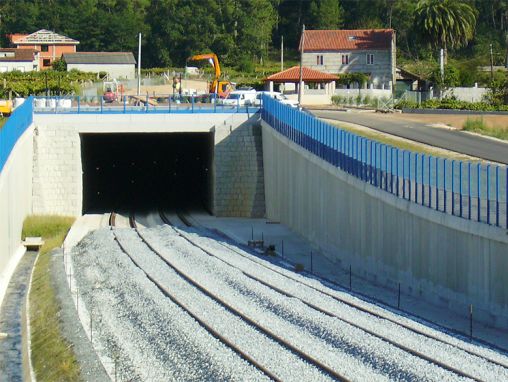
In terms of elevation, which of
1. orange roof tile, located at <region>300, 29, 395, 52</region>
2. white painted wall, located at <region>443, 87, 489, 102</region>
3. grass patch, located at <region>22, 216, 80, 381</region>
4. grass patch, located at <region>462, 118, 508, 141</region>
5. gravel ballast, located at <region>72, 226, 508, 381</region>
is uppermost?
orange roof tile, located at <region>300, 29, 395, 52</region>

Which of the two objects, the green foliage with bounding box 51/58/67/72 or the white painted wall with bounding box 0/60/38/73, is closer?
the green foliage with bounding box 51/58/67/72

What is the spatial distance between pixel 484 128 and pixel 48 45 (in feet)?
310

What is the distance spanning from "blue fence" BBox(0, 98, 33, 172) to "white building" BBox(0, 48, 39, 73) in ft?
269

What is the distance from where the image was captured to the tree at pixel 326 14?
150 metres

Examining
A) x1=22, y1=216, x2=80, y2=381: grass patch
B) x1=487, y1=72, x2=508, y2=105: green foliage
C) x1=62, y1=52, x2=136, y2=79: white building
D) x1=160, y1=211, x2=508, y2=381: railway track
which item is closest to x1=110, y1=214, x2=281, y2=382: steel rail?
x1=160, y1=211, x2=508, y2=381: railway track

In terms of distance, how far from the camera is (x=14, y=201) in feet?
158

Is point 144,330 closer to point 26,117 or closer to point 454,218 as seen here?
point 454,218

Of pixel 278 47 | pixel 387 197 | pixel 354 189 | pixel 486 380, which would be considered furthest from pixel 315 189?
pixel 278 47

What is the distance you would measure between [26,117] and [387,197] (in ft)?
78.8

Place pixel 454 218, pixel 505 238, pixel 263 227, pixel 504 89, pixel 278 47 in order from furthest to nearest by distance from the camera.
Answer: pixel 278 47 → pixel 504 89 → pixel 263 227 → pixel 454 218 → pixel 505 238

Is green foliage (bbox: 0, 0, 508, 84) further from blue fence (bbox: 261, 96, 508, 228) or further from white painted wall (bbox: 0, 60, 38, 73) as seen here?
blue fence (bbox: 261, 96, 508, 228)

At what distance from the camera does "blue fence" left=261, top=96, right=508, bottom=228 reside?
100ft

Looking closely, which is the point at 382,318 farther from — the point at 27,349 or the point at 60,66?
the point at 60,66

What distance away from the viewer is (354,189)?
40.2 meters
